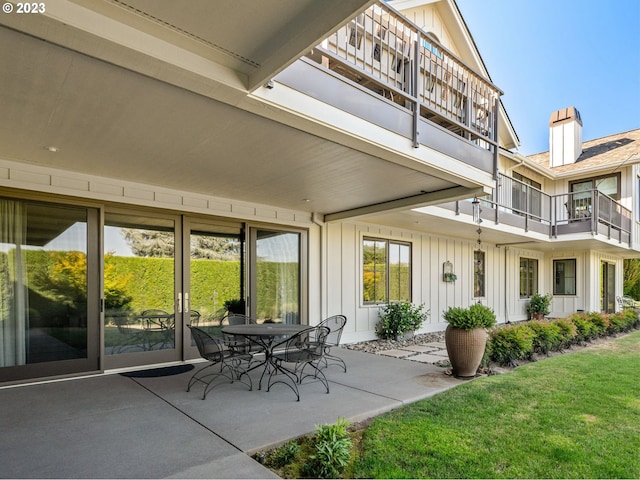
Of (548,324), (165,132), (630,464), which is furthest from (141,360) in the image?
(548,324)

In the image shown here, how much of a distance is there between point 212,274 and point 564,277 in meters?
13.8

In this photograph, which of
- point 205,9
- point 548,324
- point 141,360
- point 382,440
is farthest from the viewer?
point 548,324

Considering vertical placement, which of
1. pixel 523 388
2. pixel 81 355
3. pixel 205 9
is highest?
pixel 205 9

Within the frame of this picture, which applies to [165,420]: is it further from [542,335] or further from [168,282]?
[542,335]

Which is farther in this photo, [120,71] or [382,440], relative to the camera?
[382,440]

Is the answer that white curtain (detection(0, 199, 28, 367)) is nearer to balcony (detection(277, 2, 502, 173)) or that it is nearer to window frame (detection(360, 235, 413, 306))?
balcony (detection(277, 2, 502, 173))

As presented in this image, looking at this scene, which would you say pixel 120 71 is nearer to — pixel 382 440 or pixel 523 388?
pixel 382 440

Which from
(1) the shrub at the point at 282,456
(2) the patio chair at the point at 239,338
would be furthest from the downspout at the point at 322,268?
(1) the shrub at the point at 282,456

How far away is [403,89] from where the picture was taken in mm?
4488

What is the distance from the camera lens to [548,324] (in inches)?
299

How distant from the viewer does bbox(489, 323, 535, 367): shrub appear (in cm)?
625

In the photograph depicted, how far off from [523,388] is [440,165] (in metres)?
2.91

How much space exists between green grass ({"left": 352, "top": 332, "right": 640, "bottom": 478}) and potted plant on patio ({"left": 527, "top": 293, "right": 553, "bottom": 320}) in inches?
340

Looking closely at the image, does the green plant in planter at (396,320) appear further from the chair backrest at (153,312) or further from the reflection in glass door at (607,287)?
the reflection in glass door at (607,287)
